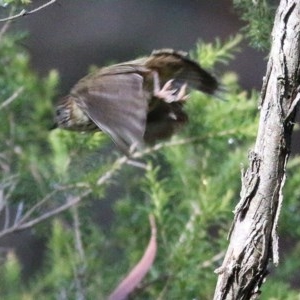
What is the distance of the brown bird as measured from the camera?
1.06 m

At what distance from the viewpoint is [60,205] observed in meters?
1.71

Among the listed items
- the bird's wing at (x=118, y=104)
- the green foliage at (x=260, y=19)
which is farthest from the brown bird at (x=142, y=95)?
the green foliage at (x=260, y=19)

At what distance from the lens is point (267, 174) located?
1.00 m

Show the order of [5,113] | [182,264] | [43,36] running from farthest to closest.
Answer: [43,36] < [5,113] < [182,264]

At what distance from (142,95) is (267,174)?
187 mm

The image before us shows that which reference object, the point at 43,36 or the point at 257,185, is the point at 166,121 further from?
the point at 43,36

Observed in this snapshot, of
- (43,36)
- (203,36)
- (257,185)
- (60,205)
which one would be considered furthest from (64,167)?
(203,36)

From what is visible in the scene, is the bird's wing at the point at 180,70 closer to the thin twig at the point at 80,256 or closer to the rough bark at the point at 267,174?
the rough bark at the point at 267,174

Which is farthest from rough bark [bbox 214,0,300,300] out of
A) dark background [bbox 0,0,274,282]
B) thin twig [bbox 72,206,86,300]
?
dark background [bbox 0,0,274,282]

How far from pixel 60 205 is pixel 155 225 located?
18 centimetres

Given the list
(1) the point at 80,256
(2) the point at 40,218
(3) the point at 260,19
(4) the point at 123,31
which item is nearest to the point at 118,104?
(3) the point at 260,19

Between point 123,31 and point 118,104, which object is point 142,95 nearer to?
point 118,104

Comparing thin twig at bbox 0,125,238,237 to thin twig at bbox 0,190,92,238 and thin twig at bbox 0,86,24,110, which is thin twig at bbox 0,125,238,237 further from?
thin twig at bbox 0,86,24,110

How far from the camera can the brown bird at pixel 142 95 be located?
1063mm
